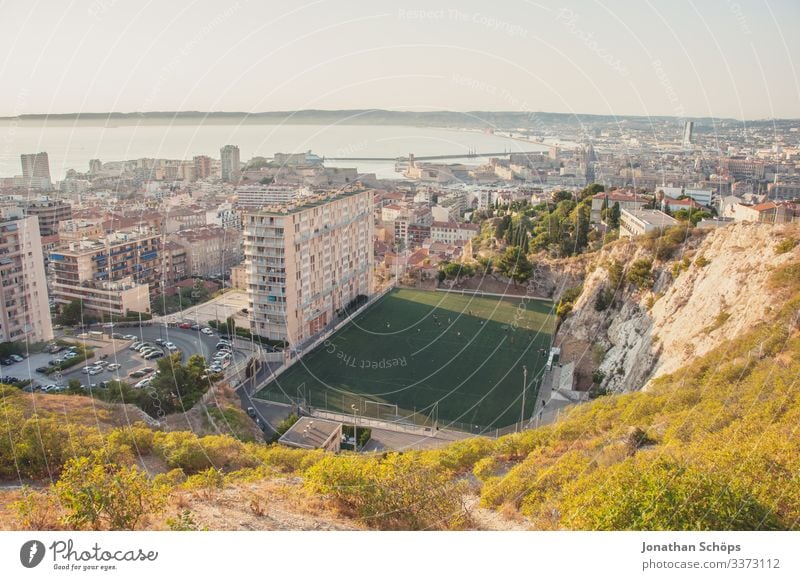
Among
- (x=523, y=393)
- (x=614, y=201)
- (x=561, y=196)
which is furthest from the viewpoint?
(x=561, y=196)

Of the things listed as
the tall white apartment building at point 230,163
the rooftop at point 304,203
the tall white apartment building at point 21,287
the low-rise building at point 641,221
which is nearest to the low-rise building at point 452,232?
the low-rise building at point 641,221

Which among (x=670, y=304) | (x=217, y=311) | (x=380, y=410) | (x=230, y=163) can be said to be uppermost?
(x=230, y=163)

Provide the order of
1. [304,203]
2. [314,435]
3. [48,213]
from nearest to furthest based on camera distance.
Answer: [314,435], [304,203], [48,213]

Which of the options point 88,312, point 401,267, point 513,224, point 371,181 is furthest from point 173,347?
point 371,181

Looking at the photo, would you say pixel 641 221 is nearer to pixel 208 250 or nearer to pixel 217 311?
pixel 217 311

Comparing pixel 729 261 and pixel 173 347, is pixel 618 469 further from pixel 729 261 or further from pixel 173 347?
pixel 173 347

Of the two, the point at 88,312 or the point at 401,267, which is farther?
the point at 401,267

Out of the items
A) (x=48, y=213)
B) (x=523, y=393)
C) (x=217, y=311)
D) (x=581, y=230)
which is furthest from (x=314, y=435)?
(x=48, y=213)

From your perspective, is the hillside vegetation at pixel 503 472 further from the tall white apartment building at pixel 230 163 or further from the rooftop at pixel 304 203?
the tall white apartment building at pixel 230 163
